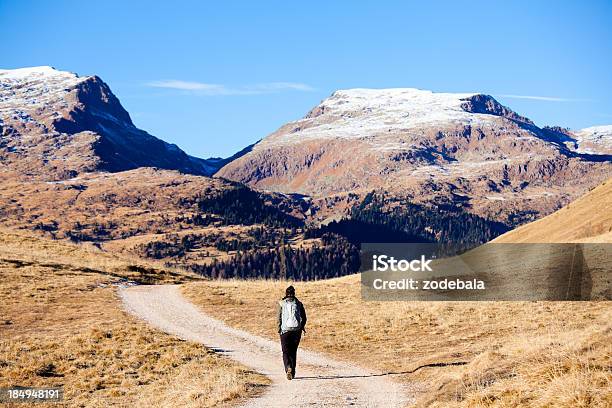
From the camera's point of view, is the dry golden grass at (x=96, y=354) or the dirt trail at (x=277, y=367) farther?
the dry golden grass at (x=96, y=354)

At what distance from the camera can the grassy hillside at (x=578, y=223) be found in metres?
41.8

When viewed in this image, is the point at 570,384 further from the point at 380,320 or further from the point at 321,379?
the point at 380,320

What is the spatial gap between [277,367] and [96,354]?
7735 millimetres

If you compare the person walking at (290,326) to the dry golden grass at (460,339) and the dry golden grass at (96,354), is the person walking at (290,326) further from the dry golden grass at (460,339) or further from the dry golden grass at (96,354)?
the dry golden grass at (460,339)

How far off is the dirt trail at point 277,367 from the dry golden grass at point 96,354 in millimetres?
914

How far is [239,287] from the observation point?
47.3 metres

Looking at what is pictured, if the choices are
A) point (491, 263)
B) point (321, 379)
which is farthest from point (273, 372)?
point (491, 263)

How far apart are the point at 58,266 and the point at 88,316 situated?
58.7ft

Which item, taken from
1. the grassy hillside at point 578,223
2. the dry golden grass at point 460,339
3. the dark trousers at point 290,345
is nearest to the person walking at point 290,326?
the dark trousers at point 290,345

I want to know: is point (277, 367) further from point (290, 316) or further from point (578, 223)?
point (578, 223)

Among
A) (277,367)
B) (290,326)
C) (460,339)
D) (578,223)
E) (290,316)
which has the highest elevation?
(578,223)

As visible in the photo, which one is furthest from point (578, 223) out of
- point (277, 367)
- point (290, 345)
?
point (290, 345)

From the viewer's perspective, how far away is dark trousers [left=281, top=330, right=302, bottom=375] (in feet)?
63.8

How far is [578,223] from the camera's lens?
44188 mm
